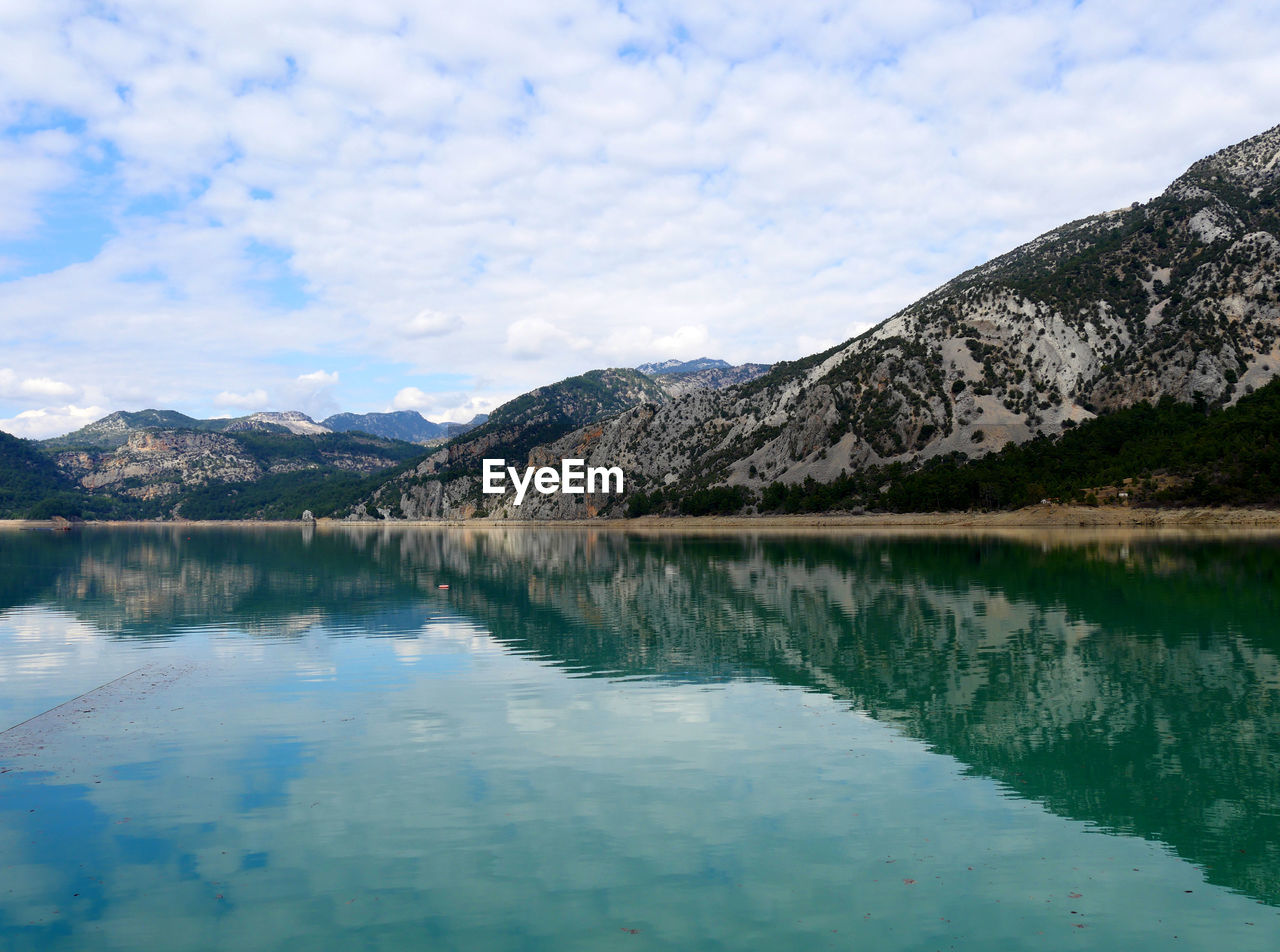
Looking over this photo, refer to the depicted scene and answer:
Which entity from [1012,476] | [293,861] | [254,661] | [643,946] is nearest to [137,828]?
[293,861]

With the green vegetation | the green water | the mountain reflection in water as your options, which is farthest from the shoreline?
the green water

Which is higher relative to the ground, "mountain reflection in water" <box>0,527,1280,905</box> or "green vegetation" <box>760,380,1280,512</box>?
"green vegetation" <box>760,380,1280,512</box>

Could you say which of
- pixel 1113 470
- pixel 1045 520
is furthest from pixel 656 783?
pixel 1113 470

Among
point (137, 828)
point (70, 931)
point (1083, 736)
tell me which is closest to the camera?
point (70, 931)

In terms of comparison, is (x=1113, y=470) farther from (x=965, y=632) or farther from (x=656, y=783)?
(x=656, y=783)

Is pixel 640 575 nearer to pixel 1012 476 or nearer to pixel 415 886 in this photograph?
pixel 415 886

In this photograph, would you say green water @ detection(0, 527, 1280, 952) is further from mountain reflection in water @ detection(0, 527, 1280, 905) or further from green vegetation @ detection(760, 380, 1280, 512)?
green vegetation @ detection(760, 380, 1280, 512)

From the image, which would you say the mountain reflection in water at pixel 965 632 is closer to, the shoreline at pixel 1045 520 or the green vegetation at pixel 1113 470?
the shoreline at pixel 1045 520

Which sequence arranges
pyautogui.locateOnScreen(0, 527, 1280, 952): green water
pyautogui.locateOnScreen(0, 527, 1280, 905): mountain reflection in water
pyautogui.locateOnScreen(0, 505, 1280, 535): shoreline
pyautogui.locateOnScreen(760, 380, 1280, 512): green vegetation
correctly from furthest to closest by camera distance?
1. pyautogui.locateOnScreen(760, 380, 1280, 512): green vegetation
2. pyautogui.locateOnScreen(0, 505, 1280, 535): shoreline
3. pyautogui.locateOnScreen(0, 527, 1280, 905): mountain reflection in water
4. pyautogui.locateOnScreen(0, 527, 1280, 952): green water
